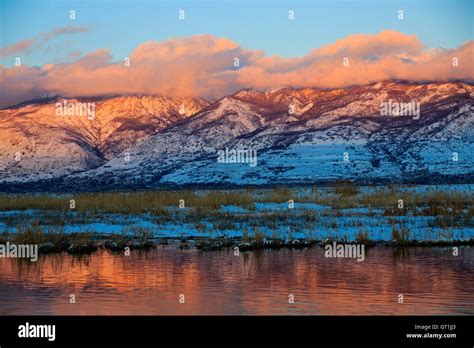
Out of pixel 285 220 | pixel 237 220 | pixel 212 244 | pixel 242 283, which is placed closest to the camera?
pixel 242 283

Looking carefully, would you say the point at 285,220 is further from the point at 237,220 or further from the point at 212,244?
the point at 212,244

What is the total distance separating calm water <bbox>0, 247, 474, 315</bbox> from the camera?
53.3 ft

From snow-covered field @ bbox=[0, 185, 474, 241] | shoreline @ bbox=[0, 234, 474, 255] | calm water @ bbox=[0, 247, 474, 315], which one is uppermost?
snow-covered field @ bbox=[0, 185, 474, 241]

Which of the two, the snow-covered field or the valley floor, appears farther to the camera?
the snow-covered field

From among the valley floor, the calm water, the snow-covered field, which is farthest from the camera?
Result: the snow-covered field

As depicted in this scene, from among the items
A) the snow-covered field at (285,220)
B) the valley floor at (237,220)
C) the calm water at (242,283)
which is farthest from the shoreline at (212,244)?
the calm water at (242,283)

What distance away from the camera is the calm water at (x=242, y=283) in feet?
53.3

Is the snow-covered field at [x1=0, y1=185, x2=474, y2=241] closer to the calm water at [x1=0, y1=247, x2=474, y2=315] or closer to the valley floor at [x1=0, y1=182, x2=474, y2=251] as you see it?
the valley floor at [x1=0, y1=182, x2=474, y2=251]

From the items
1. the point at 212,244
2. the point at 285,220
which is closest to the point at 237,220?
the point at 285,220

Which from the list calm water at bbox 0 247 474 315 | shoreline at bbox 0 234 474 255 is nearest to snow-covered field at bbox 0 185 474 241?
shoreline at bbox 0 234 474 255

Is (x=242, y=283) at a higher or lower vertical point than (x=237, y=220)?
lower

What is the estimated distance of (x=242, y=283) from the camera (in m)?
19.2

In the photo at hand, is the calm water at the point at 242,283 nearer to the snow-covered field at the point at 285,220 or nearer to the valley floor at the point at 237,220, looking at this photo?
the valley floor at the point at 237,220

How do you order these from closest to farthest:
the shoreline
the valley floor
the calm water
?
1. the calm water
2. the shoreline
3. the valley floor
